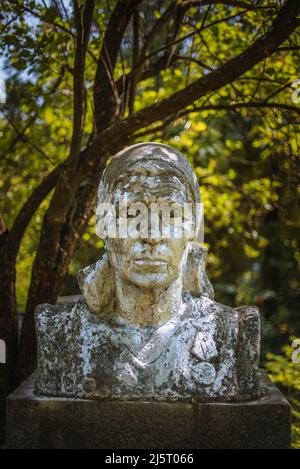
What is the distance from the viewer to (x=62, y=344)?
9.57 feet

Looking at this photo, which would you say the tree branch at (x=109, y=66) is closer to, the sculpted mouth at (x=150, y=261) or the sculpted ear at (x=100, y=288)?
the sculpted ear at (x=100, y=288)

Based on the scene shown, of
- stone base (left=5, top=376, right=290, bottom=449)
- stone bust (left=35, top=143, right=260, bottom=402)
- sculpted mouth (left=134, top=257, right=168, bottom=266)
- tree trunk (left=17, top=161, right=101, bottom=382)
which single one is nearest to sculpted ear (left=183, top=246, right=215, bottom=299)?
stone bust (left=35, top=143, right=260, bottom=402)

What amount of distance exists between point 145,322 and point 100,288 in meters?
0.28

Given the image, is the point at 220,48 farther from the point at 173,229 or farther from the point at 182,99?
the point at 173,229

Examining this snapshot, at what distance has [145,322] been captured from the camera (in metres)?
2.96

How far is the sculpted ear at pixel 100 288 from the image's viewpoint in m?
3.01

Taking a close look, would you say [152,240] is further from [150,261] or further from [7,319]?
[7,319]

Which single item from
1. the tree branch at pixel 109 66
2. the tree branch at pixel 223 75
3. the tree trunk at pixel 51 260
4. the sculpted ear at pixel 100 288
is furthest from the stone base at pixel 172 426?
the tree branch at pixel 109 66

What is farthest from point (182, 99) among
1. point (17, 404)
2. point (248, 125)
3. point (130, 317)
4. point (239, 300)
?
point (239, 300)

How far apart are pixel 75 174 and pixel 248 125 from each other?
16.4 ft

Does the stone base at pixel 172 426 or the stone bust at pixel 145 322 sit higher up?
the stone bust at pixel 145 322

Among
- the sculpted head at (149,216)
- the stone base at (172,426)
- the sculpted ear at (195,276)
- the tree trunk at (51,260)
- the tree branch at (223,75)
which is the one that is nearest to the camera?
the stone base at (172,426)

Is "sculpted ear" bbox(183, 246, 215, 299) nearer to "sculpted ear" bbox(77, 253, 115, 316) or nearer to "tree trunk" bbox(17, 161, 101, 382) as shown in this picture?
"sculpted ear" bbox(77, 253, 115, 316)

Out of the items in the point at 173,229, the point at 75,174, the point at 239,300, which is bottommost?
the point at 239,300
